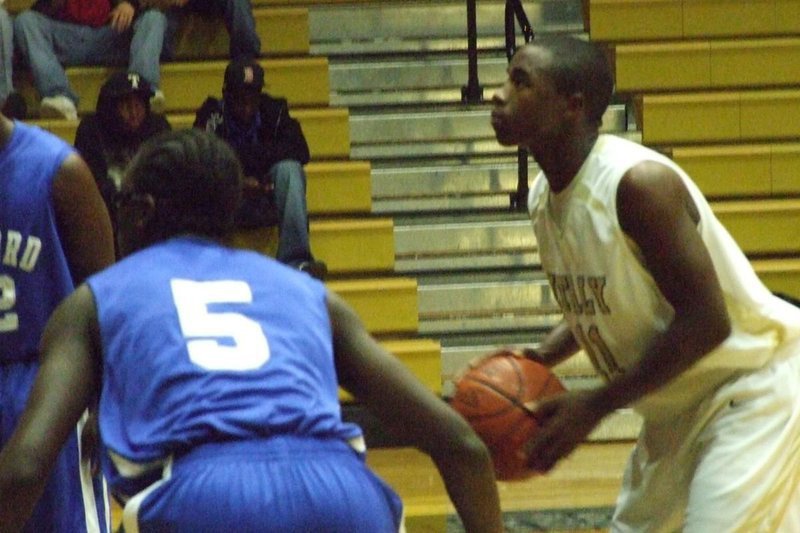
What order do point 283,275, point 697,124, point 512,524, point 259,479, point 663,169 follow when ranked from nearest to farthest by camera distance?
point 259,479, point 283,275, point 663,169, point 512,524, point 697,124

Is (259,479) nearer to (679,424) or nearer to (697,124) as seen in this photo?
(679,424)

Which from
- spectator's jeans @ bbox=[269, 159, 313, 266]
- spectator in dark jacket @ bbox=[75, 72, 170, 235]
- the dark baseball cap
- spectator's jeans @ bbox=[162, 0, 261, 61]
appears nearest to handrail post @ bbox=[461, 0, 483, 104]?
spectator's jeans @ bbox=[162, 0, 261, 61]

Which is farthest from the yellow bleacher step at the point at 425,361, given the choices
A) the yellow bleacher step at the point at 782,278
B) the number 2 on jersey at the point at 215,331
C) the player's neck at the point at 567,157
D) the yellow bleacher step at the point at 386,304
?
the number 2 on jersey at the point at 215,331

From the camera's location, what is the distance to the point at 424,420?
2377 millimetres

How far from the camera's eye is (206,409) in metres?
2.23

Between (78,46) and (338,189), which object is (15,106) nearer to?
(78,46)

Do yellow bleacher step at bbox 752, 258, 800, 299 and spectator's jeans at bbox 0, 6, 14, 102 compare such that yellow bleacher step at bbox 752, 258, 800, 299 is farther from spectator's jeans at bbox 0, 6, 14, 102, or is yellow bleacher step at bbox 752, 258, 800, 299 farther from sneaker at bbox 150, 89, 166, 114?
spectator's jeans at bbox 0, 6, 14, 102

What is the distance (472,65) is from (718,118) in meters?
1.50

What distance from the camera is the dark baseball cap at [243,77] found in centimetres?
791

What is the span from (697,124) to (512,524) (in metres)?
3.84

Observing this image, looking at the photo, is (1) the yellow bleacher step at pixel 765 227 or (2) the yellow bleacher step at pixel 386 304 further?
(1) the yellow bleacher step at pixel 765 227

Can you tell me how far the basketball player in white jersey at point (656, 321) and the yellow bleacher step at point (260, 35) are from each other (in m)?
5.99

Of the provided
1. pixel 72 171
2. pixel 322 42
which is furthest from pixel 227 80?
pixel 72 171

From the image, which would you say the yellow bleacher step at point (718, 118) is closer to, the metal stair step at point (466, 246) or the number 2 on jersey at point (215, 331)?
the metal stair step at point (466, 246)
